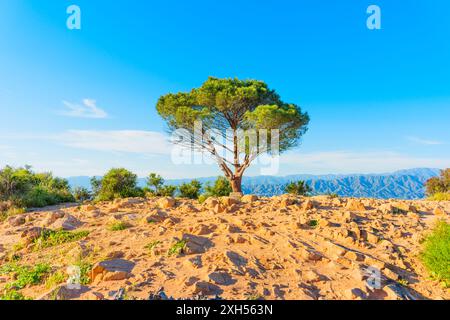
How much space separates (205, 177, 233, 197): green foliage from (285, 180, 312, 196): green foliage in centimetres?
411

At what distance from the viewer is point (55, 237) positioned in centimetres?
696

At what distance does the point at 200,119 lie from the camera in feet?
54.4

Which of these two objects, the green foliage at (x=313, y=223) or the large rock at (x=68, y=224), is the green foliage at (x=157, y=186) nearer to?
the large rock at (x=68, y=224)

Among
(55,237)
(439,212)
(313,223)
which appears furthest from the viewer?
(439,212)

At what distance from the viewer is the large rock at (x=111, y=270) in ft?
14.9

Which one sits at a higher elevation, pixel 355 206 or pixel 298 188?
pixel 355 206

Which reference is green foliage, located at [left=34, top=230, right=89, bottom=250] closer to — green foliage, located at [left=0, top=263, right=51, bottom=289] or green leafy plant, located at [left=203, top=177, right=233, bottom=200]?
green foliage, located at [left=0, top=263, right=51, bottom=289]

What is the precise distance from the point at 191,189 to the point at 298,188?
7.30m

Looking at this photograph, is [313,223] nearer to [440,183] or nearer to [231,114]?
[231,114]

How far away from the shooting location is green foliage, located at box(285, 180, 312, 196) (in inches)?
721

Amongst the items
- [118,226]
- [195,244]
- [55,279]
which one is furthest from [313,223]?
[55,279]

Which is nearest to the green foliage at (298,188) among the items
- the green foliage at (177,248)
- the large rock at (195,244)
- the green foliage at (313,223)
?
the green foliage at (313,223)
